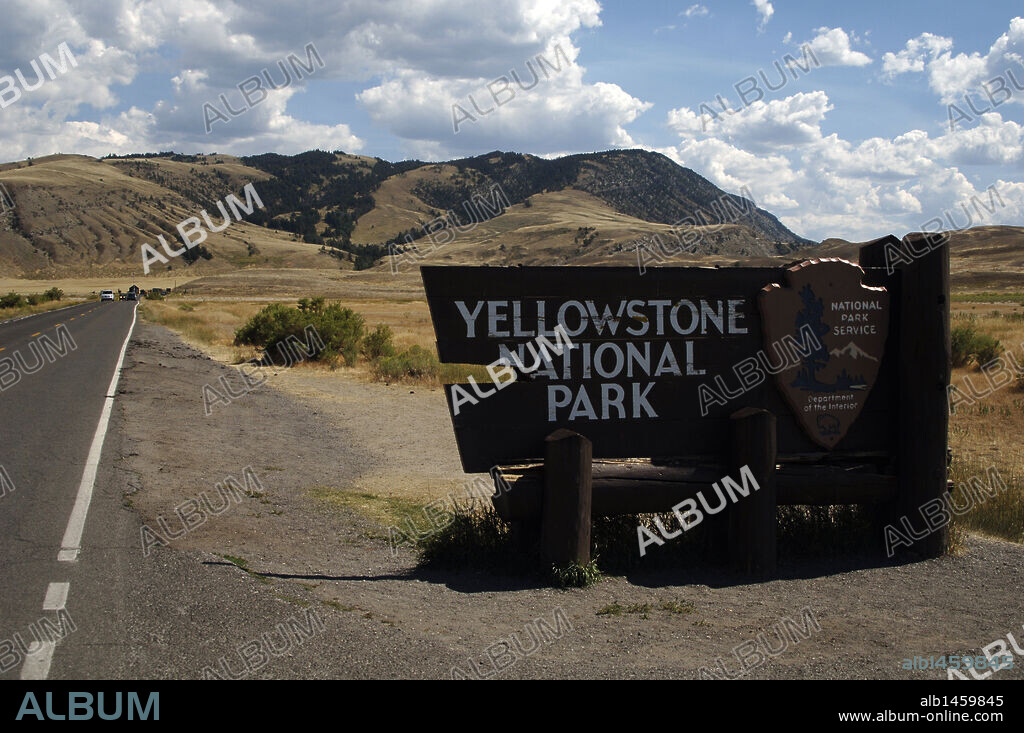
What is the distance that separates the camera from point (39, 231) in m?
129

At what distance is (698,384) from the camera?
18.8 ft

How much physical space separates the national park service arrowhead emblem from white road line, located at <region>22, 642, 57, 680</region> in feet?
15.0

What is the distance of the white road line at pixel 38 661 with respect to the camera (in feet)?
11.8

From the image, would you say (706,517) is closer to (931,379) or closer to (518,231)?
(931,379)

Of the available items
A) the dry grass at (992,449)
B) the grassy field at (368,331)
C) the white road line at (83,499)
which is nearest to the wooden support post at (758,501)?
the dry grass at (992,449)

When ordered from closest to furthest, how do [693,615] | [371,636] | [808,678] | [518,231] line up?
Answer: [808,678] < [371,636] < [693,615] < [518,231]

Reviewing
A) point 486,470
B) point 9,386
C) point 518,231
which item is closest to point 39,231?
point 518,231

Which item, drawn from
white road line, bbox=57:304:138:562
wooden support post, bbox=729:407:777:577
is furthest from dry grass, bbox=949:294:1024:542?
white road line, bbox=57:304:138:562

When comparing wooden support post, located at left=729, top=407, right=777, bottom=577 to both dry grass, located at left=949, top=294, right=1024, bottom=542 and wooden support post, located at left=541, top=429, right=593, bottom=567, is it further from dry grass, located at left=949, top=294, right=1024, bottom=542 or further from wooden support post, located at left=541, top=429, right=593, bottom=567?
dry grass, located at left=949, top=294, right=1024, bottom=542

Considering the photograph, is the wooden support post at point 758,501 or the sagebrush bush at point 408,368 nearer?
the wooden support post at point 758,501

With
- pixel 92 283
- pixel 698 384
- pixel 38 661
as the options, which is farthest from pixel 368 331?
pixel 92 283

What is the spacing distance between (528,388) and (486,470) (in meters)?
0.61

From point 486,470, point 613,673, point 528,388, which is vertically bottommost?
point 613,673

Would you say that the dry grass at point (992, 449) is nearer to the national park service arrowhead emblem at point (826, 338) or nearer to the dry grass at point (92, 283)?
the national park service arrowhead emblem at point (826, 338)
